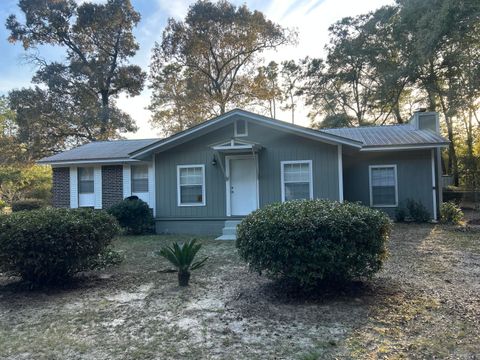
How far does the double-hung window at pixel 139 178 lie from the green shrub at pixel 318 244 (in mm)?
9787

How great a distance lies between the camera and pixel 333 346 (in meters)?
3.35

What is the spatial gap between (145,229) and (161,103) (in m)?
18.8

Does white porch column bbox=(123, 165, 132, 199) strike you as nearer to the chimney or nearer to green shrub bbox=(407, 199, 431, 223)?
green shrub bbox=(407, 199, 431, 223)

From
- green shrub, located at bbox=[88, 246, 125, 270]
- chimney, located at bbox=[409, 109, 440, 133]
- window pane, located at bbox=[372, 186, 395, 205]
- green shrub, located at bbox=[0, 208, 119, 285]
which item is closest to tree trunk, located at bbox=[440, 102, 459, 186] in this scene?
chimney, located at bbox=[409, 109, 440, 133]

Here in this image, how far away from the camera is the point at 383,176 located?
502 inches

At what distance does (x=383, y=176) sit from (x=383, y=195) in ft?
2.13

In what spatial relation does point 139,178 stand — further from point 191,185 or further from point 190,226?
point 190,226

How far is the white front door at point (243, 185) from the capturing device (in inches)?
453

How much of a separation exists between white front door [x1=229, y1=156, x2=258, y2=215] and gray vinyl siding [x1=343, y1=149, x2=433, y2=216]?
371cm

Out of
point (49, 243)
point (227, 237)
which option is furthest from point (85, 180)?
point (49, 243)

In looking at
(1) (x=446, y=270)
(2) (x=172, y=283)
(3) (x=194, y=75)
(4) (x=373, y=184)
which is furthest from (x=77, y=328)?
(3) (x=194, y=75)

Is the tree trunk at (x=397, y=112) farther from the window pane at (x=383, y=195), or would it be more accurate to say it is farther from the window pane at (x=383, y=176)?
the window pane at (x=383, y=195)

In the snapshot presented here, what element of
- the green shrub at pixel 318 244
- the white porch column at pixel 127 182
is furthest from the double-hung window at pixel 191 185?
the green shrub at pixel 318 244

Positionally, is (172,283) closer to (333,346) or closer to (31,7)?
(333,346)
